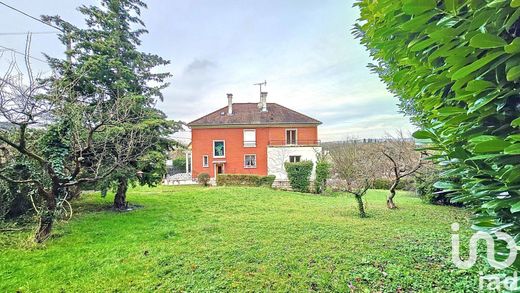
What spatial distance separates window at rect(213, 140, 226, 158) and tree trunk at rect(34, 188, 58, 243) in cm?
1807

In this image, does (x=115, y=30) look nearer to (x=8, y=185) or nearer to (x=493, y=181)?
(x=8, y=185)

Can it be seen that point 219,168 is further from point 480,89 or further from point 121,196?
point 480,89

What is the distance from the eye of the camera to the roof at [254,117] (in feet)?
78.3

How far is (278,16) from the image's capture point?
933cm

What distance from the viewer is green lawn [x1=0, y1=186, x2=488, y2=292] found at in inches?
138

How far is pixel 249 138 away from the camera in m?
Answer: 24.0

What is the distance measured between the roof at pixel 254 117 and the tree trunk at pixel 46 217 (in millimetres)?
18165

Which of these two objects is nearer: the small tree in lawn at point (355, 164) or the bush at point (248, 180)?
the small tree in lawn at point (355, 164)

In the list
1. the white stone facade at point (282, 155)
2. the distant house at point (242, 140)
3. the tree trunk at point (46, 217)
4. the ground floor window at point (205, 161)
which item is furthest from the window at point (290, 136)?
the tree trunk at point (46, 217)

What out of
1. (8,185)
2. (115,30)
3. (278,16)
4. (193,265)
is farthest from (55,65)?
(193,265)

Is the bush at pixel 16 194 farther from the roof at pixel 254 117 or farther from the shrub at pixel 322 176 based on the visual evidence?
the roof at pixel 254 117

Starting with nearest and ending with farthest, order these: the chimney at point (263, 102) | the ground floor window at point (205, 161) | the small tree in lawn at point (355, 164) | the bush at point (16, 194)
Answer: the bush at point (16, 194) → the small tree in lawn at point (355, 164) → the ground floor window at point (205, 161) → the chimney at point (263, 102)

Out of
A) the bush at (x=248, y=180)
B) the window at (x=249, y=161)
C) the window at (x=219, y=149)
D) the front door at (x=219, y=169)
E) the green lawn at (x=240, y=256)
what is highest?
the window at (x=219, y=149)

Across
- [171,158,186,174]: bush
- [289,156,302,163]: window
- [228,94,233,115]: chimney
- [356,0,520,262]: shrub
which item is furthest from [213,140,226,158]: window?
[356,0,520,262]: shrub
